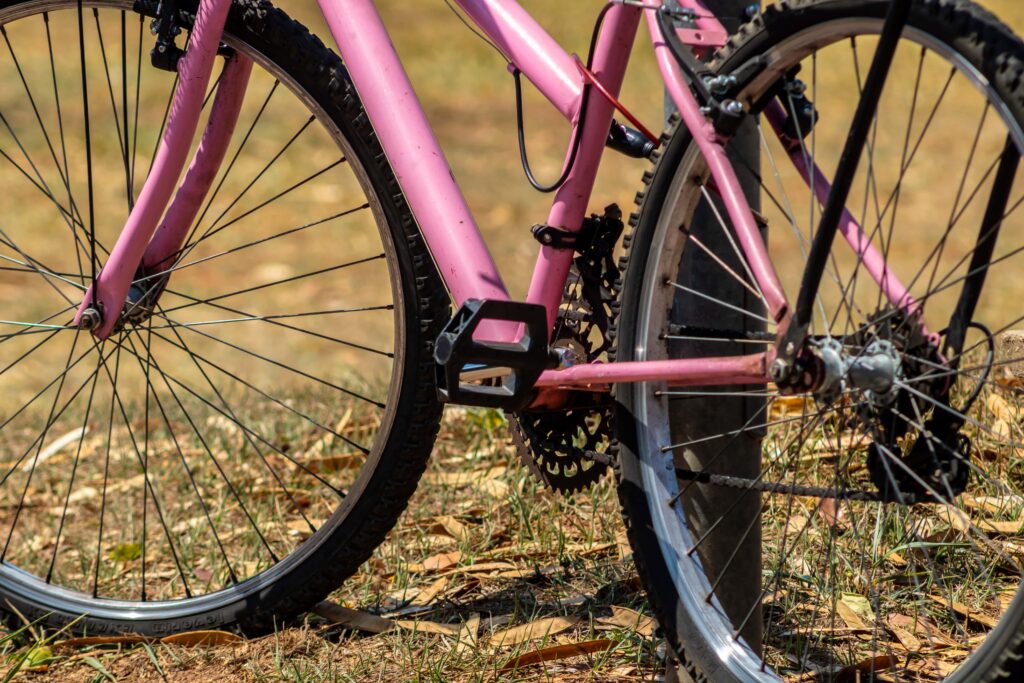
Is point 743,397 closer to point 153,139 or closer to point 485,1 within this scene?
point 485,1

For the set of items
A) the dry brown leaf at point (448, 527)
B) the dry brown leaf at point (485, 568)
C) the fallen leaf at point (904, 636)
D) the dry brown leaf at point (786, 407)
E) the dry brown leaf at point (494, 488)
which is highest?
the dry brown leaf at point (786, 407)

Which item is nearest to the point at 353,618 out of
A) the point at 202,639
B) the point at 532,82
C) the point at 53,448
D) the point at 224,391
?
the point at 202,639

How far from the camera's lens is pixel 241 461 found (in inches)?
159

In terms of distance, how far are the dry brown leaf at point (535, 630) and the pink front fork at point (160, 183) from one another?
105 cm

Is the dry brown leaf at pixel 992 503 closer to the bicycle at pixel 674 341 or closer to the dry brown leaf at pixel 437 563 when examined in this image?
the bicycle at pixel 674 341

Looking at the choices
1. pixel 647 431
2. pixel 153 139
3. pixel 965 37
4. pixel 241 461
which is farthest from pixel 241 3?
pixel 153 139

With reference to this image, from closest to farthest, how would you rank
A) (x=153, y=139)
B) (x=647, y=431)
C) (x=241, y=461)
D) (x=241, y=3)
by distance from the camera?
(x=647, y=431), (x=241, y=3), (x=241, y=461), (x=153, y=139)

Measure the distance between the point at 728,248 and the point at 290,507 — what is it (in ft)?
6.12

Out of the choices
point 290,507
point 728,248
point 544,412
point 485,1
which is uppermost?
point 485,1

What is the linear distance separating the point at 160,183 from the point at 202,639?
3.19 ft

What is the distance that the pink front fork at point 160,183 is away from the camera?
263cm

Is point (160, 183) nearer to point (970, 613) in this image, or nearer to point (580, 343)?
point (580, 343)

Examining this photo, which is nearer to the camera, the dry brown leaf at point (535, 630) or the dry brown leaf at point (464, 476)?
the dry brown leaf at point (535, 630)

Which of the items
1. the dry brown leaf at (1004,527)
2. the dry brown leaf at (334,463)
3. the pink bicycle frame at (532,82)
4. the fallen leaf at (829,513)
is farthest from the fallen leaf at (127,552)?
the dry brown leaf at (1004,527)
